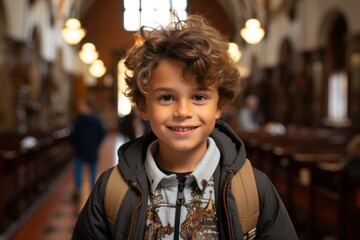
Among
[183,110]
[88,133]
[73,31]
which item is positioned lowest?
[88,133]

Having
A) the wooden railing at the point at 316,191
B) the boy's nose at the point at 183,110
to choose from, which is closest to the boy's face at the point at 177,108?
the boy's nose at the point at 183,110

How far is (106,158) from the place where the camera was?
16.0m

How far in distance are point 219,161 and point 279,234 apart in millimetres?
266

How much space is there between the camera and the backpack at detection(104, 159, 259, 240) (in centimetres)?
147

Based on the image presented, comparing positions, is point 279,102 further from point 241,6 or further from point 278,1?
point 241,6

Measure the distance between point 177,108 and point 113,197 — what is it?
305mm

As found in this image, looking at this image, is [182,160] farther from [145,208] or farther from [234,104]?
[234,104]

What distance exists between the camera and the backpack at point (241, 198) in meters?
1.47

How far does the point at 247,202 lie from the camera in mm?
1473

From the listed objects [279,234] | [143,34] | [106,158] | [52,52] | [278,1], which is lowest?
[106,158]

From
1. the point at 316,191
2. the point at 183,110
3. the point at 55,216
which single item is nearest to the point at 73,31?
the point at 55,216

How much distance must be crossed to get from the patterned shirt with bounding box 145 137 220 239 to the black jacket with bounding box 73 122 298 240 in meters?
0.03

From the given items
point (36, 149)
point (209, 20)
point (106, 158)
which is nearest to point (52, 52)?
point (106, 158)

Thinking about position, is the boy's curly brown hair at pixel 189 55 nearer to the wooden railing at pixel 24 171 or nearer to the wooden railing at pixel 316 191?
the wooden railing at pixel 316 191
